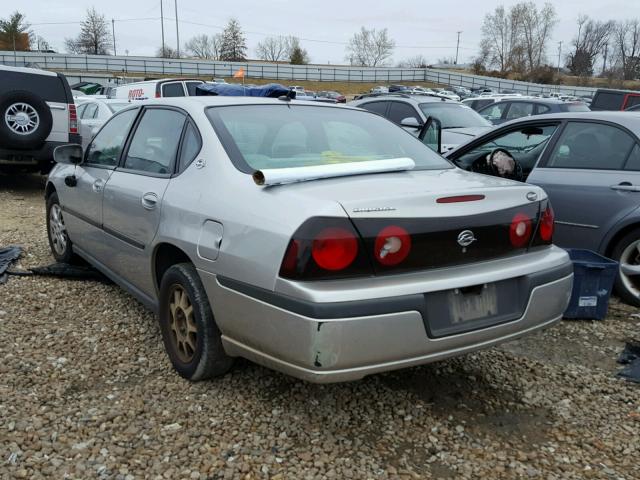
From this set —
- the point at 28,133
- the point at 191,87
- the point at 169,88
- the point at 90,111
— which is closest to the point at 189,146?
the point at 28,133

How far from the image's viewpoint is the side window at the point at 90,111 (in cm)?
1191

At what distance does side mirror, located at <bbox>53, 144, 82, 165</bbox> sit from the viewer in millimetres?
4586

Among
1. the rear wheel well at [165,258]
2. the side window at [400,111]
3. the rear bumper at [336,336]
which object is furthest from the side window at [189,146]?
the side window at [400,111]

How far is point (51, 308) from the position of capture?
433cm

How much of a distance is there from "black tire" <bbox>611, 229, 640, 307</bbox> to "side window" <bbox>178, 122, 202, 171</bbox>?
3.16 meters

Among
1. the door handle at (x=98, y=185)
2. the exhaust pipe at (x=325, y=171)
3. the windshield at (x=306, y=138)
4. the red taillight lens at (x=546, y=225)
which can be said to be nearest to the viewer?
the exhaust pipe at (x=325, y=171)

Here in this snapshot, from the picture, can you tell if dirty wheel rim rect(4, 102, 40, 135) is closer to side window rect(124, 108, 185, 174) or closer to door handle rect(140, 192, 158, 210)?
side window rect(124, 108, 185, 174)

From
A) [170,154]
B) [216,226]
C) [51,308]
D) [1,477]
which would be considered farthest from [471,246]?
[51,308]

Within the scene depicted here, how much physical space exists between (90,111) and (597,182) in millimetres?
10318

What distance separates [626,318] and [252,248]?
3056 millimetres

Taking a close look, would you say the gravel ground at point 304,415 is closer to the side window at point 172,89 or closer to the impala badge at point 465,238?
the impala badge at point 465,238

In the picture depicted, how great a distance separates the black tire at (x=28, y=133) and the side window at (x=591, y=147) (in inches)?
264

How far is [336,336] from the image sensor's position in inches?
94.0

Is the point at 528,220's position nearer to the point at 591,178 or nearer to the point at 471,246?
the point at 471,246
